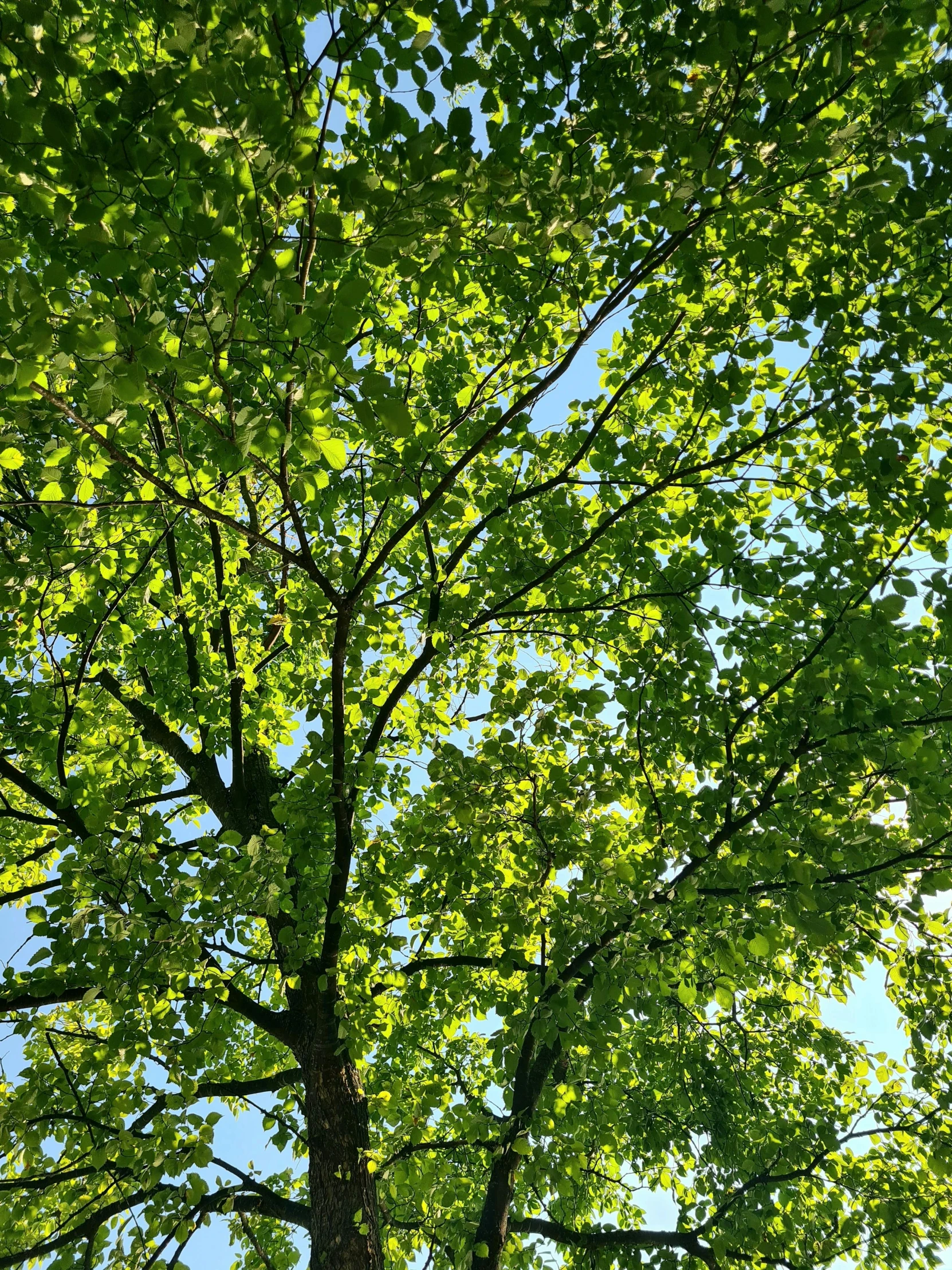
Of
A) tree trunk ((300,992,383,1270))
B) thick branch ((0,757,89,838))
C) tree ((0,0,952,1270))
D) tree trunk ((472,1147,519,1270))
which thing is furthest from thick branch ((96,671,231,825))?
tree trunk ((472,1147,519,1270))

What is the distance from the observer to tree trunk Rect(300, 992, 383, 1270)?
4527mm

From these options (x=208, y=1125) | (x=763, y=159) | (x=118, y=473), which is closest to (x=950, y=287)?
(x=763, y=159)

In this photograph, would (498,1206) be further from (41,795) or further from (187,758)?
(41,795)

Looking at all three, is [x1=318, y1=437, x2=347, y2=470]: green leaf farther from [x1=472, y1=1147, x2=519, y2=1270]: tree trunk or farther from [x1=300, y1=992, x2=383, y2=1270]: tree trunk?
[x1=472, y1=1147, x2=519, y2=1270]: tree trunk

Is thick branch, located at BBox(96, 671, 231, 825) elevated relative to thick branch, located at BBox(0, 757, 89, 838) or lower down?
elevated

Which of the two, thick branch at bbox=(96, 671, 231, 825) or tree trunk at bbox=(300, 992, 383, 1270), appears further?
thick branch at bbox=(96, 671, 231, 825)

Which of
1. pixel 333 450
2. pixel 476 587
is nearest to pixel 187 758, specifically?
pixel 476 587

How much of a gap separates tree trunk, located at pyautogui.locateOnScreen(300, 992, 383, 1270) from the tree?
2 centimetres

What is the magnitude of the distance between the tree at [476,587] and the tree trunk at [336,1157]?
0.08ft

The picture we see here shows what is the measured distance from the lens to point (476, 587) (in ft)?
17.0

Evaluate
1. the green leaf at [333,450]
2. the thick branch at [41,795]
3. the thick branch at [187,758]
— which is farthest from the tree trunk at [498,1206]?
the green leaf at [333,450]

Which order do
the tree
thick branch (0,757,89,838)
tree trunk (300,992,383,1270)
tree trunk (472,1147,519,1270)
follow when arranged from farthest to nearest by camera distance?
1. thick branch (0,757,89,838)
2. tree trunk (472,1147,519,1270)
3. tree trunk (300,992,383,1270)
4. the tree

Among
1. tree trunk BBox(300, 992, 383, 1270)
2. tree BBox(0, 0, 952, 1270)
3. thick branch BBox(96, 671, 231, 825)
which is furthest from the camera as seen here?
thick branch BBox(96, 671, 231, 825)

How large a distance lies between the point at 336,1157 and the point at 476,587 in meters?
3.75
